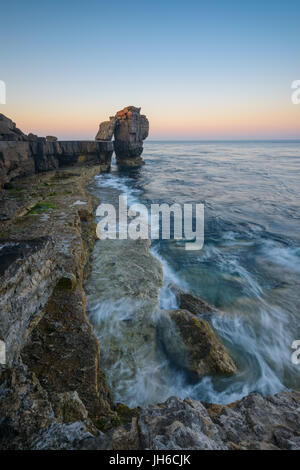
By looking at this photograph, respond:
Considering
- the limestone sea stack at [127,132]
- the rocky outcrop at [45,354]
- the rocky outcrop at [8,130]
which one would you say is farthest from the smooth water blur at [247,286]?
the limestone sea stack at [127,132]

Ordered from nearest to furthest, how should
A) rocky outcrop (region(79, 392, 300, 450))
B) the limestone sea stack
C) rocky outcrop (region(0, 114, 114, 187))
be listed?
1. rocky outcrop (region(79, 392, 300, 450))
2. rocky outcrop (region(0, 114, 114, 187))
3. the limestone sea stack

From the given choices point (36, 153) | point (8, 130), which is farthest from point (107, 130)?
point (8, 130)

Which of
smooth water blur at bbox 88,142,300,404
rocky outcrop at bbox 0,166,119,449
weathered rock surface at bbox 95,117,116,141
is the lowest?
smooth water blur at bbox 88,142,300,404

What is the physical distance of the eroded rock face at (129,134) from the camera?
3128 centimetres

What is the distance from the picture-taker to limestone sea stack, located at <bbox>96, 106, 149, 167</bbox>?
30672mm

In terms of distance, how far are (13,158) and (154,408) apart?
1485 cm

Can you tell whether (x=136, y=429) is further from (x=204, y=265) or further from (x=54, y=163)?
(x=54, y=163)

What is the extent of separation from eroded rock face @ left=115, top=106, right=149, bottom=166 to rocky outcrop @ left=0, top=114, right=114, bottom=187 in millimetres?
6634

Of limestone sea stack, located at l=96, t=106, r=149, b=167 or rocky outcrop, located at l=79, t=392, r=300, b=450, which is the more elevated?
limestone sea stack, located at l=96, t=106, r=149, b=167

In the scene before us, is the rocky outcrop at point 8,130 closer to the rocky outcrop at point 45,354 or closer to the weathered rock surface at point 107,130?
the rocky outcrop at point 45,354

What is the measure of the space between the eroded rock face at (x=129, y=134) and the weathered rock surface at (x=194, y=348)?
32220mm

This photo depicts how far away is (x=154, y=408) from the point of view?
219cm

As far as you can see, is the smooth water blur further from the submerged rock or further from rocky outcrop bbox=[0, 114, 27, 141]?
rocky outcrop bbox=[0, 114, 27, 141]

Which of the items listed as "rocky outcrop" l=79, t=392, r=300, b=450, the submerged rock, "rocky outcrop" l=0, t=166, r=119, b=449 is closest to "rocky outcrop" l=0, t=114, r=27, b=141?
"rocky outcrop" l=0, t=166, r=119, b=449
